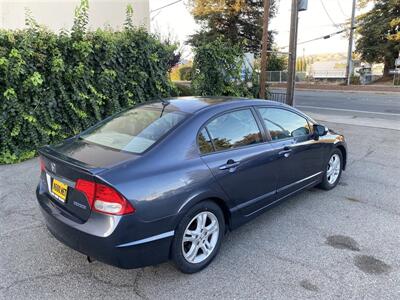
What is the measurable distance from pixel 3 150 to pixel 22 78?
1334mm

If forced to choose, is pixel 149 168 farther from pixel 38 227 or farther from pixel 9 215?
pixel 9 215

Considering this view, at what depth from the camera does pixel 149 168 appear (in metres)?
2.54

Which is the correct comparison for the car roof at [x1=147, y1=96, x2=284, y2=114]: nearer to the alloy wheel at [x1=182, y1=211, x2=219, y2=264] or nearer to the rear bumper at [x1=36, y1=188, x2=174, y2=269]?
the alloy wheel at [x1=182, y1=211, x2=219, y2=264]

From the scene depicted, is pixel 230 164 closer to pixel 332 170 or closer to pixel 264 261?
pixel 264 261

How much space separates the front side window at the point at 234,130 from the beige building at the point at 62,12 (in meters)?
8.47

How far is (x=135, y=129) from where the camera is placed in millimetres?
3080

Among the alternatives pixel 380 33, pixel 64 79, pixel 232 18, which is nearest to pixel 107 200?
pixel 64 79

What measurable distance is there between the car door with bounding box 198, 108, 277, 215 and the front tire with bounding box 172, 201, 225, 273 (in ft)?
0.81

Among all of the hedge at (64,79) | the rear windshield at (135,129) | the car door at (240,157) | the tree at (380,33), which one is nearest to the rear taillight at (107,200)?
the rear windshield at (135,129)

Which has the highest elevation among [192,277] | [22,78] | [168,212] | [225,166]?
[22,78]

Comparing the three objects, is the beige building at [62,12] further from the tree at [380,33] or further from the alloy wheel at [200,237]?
the tree at [380,33]

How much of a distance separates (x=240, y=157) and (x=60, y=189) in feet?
5.20

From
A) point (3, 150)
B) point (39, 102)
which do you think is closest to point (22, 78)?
point (39, 102)

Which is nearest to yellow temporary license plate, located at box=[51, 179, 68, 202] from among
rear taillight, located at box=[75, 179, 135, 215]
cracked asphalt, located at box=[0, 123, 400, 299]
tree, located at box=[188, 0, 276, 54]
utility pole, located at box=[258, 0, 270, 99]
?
rear taillight, located at box=[75, 179, 135, 215]
